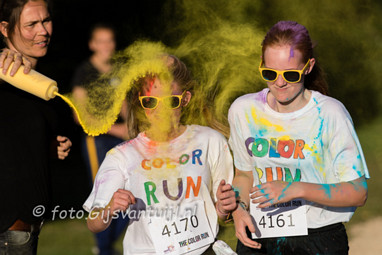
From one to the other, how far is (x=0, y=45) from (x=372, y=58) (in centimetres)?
861

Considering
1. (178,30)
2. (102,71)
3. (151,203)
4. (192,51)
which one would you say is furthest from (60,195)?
(151,203)

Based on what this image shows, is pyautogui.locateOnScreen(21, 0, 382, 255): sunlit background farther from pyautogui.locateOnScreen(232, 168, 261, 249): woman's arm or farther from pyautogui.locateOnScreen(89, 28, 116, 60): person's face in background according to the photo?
pyautogui.locateOnScreen(232, 168, 261, 249): woman's arm

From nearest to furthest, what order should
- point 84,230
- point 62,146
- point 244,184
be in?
point 244,184, point 62,146, point 84,230

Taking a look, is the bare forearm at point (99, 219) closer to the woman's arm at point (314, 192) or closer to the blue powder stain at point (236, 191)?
the blue powder stain at point (236, 191)

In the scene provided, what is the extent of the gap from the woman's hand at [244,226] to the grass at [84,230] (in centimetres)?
284

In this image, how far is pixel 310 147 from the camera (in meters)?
3.87

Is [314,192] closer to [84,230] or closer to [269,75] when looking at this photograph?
[269,75]

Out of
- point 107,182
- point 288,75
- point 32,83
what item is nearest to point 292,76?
point 288,75

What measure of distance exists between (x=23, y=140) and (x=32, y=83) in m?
0.33

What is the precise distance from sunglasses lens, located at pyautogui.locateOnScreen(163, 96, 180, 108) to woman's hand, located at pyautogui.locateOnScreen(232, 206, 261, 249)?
0.68 metres

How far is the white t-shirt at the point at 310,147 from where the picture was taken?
12.4ft

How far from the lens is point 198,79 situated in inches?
184

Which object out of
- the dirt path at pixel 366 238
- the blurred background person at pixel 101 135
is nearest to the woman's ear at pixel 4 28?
the blurred background person at pixel 101 135

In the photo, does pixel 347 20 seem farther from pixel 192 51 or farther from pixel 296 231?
pixel 296 231
